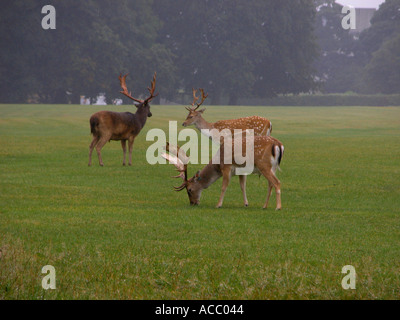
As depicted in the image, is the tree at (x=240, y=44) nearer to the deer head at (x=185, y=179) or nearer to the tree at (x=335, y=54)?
the tree at (x=335, y=54)

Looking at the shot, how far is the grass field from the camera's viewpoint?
6992 mm

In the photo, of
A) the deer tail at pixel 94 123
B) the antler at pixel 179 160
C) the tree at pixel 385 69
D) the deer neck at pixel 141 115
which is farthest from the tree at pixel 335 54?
the antler at pixel 179 160

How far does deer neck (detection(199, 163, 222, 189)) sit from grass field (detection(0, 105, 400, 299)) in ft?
1.60

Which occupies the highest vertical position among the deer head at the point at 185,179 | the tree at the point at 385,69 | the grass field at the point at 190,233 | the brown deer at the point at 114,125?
the tree at the point at 385,69

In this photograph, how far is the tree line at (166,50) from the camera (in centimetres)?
6388

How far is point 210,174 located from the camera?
12.2 meters

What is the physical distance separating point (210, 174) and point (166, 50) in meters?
57.9

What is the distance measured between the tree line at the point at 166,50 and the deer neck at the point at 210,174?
→ 5192 cm

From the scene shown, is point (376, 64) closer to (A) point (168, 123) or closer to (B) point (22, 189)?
(A) point (168, 123)

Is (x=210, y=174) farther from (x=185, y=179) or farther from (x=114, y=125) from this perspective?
(x=114, y=125)

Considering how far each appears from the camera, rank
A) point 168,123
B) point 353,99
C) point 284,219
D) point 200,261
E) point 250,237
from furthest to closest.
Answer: point 353,99 < point 168,123 < point 284,219 < point 250,237 < point 200,261
